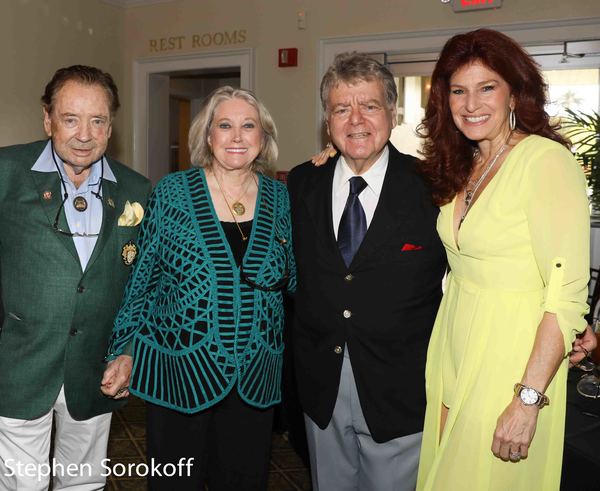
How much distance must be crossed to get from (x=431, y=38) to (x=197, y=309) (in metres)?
3.72

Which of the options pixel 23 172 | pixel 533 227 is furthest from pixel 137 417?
pixel 533 227

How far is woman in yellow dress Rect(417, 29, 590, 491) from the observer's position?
160 centimetres

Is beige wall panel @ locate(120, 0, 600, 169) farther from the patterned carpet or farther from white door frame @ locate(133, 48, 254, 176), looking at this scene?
the patterned carpet

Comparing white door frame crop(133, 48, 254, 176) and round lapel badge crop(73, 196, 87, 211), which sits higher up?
white door frame crop(133, 48, 254, 176)

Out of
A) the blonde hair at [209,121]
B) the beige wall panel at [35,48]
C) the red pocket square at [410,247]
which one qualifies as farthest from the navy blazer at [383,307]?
the beige wall panel at [35,48]

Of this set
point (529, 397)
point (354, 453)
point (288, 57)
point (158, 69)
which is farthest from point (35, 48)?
point (529, 397)

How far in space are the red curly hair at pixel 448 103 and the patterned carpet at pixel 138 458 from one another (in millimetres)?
1868

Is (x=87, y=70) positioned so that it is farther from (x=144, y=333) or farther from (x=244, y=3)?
(x=244, y=3)

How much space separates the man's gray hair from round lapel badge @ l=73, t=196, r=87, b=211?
96 cm

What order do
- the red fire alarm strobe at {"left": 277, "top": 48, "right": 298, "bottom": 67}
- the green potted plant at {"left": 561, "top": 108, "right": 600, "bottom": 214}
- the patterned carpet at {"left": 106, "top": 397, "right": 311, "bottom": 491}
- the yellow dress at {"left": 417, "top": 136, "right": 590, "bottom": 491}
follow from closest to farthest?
1. the yellow dress at {"left": 417, "top": 136, "right": 590, "bottom": 491}
2. the patterned carpet at {"left": 106, "top": 397, "right": 311, "bottom": 491}
3. the green potted plant at {"left": 561, "top": 108, "right": 600, "bottom": 214}
4. the red fire alarm strobe at {"left": 277, "top": 48, "right": 298, "bottom": 67}

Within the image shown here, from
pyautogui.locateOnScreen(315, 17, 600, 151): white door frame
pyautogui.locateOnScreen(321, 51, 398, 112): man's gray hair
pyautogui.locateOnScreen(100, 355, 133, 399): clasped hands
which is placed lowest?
pyautogui.locateOnScreen(100, 355, 133, 399): clasped hands

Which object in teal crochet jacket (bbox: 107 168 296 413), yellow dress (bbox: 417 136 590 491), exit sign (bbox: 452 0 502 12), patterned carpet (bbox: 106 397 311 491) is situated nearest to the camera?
yellow dress (bbox: 417 136 590 491)

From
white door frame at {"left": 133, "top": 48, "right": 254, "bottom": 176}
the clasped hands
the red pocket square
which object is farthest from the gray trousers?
white door frame at {"left": 133, "top": 48, "right": 254, "bottom": 176}

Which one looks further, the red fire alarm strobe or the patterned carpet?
the red fire alarm strobe
